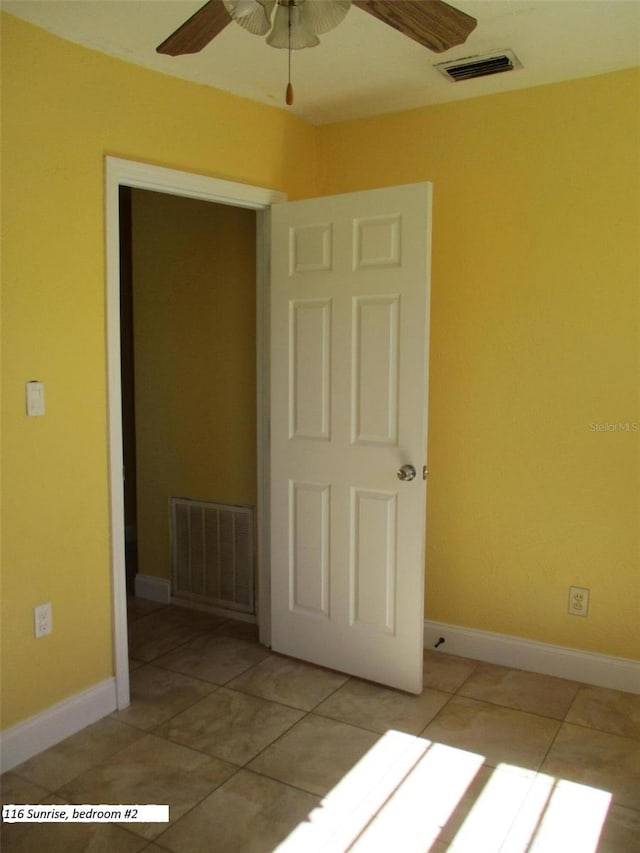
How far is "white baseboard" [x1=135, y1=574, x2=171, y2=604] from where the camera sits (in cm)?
398

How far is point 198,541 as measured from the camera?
387 centimetres

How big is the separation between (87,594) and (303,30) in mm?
2004

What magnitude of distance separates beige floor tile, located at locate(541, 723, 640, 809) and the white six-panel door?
24.4 inches

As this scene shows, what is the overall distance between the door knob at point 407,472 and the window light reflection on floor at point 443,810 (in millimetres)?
995

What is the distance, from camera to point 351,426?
296 cm

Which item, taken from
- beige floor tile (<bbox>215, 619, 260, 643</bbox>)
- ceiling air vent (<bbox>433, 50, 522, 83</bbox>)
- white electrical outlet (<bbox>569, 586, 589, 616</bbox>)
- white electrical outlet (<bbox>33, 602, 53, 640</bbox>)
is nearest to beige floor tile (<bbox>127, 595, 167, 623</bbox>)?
beige floor tile (<bbox>215, 619, 260, 643</bbox>)

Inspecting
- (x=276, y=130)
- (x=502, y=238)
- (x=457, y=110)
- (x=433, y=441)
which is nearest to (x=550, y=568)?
(x=433, y=441)

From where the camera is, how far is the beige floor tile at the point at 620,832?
200 centimetres

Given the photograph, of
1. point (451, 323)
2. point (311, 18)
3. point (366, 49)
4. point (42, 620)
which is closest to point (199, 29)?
point (311, 18)

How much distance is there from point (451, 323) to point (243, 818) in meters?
2.11

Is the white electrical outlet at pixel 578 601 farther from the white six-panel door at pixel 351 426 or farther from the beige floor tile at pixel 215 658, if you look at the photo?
the beige floor tile at pixel 215 658

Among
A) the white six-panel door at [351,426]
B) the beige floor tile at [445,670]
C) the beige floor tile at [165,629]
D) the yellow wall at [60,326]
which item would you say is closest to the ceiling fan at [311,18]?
the yellow wall at [60,326]

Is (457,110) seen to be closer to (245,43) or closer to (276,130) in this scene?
(276,130)

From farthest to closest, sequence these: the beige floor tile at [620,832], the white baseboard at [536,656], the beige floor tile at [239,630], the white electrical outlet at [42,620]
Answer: the beige floor tile at [239,630] → the white baseboard at [536,656] → the white electrical outlet at [42,620] → the beige floor tile at [620,832]
